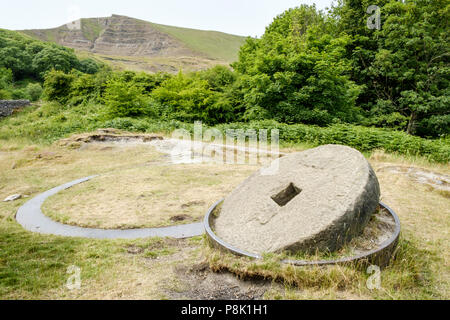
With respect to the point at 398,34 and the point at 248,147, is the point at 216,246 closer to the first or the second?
the point at 248,147

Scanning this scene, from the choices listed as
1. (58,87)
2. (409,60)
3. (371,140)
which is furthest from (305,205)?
(58,87)

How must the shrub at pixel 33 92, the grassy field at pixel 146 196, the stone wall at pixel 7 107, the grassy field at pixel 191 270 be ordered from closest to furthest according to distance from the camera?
1. the grassy field at pixel 191 270
2. the grassy field at pixel 146 196
3. the stone wall at pixel 7 107
4. the shrub at pixel 33 92

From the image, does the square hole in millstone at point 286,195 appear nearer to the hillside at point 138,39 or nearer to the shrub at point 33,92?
the shrub at point 33,92

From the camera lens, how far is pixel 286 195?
3889 mm

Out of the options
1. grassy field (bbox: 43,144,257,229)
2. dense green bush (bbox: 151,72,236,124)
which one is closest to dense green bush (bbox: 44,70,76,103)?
dense green bush (bbox: 151,72,236,124)

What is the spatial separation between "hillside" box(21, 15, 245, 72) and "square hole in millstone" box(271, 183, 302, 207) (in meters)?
95.7

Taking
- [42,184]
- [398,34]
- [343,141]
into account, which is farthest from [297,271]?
[398,34]

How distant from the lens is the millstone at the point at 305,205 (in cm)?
293

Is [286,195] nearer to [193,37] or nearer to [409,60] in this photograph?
[409,60]

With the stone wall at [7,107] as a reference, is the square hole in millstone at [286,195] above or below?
below

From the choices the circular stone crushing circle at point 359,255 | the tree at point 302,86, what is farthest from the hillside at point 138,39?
the circular stone crushing circle at point 359,255

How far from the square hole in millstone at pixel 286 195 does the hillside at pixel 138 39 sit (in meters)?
95.7

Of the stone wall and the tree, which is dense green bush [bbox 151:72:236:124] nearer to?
the tree

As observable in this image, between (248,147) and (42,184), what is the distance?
7113mm
